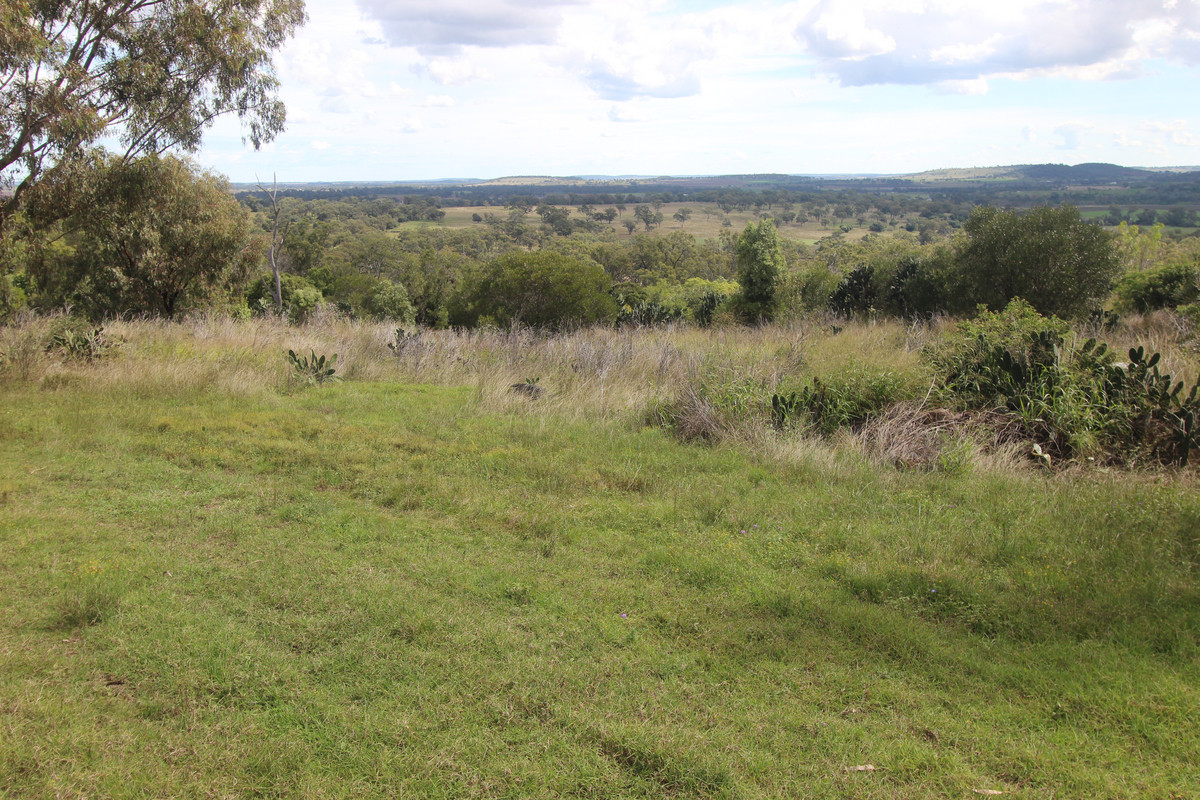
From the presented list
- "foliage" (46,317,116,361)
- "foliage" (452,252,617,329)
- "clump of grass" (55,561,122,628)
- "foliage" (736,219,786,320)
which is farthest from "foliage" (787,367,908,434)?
"foliage" (736,219,786,320)

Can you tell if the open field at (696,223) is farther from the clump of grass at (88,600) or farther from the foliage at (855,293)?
the clump of grass at (88,600)

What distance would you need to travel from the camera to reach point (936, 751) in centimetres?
309

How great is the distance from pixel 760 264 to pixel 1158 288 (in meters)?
12.2

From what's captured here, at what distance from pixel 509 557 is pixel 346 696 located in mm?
1759

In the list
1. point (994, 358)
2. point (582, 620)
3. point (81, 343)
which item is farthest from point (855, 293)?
point (582, 620)

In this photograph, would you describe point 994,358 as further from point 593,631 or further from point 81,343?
point 81,343

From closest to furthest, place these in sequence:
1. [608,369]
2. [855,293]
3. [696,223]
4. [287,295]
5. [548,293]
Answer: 1. [608,369]
2. [855,293]
3. [548,293]
4. [287,295]
5. [696,223]

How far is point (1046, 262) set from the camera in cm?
1634

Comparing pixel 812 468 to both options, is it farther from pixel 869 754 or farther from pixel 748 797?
pixel 748 797

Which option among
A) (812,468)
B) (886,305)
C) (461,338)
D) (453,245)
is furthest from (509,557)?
(453,245)

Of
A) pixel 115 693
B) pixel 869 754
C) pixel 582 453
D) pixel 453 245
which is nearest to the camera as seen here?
pixel 869 754

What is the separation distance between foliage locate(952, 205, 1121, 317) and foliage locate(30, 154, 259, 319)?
1869 cm

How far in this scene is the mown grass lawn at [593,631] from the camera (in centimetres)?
299

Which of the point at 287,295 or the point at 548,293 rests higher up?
the point at 548,293
